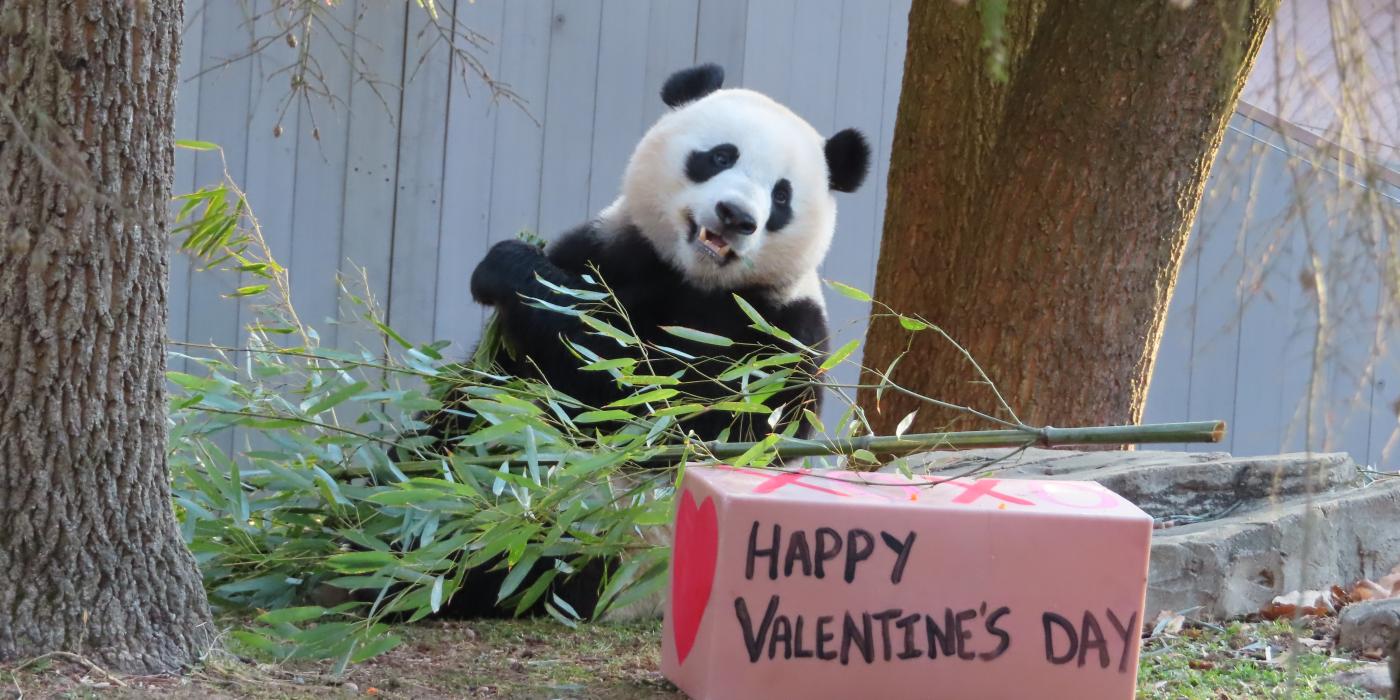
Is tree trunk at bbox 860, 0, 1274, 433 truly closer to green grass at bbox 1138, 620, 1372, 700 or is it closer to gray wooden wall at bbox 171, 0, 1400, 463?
green grass at bbox 1138, 620, 1372, 700

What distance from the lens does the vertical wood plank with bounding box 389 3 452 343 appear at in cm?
492

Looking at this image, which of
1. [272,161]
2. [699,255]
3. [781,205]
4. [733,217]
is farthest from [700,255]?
[272,161]

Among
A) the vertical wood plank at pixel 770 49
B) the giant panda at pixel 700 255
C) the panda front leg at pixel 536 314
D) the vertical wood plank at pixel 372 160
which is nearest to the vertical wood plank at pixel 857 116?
the vertical wood plank at pixel 770 49

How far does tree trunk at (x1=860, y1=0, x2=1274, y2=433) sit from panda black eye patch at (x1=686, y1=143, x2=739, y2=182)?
685 millimetres

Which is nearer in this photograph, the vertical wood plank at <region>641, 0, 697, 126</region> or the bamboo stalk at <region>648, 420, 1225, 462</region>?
the bamboo stalk at <region>648, 420, 1225, 462</region>

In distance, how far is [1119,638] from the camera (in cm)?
187

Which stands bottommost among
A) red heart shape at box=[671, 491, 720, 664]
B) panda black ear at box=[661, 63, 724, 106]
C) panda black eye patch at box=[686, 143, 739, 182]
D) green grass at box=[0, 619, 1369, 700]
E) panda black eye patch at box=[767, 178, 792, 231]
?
green grass at box=[0, 619, 1369, 700]

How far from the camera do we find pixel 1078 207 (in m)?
3.32

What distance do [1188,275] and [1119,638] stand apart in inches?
180

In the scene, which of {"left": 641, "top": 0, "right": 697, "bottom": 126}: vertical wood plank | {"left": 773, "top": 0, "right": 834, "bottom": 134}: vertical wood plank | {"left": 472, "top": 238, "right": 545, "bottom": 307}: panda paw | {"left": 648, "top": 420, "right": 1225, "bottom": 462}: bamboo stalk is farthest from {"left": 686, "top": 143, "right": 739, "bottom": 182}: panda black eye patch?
{"left": 773, "top": 0, "right": 834, "bottom": 134}: vertical wood plank

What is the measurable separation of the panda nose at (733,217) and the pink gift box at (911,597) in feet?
4.68

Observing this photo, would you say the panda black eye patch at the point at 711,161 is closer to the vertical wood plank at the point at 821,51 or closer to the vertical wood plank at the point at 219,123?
the vertical wood plank at the point at 219,123

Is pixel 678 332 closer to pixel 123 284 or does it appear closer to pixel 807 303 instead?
pixel 123 284

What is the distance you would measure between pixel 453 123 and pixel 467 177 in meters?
0.21
